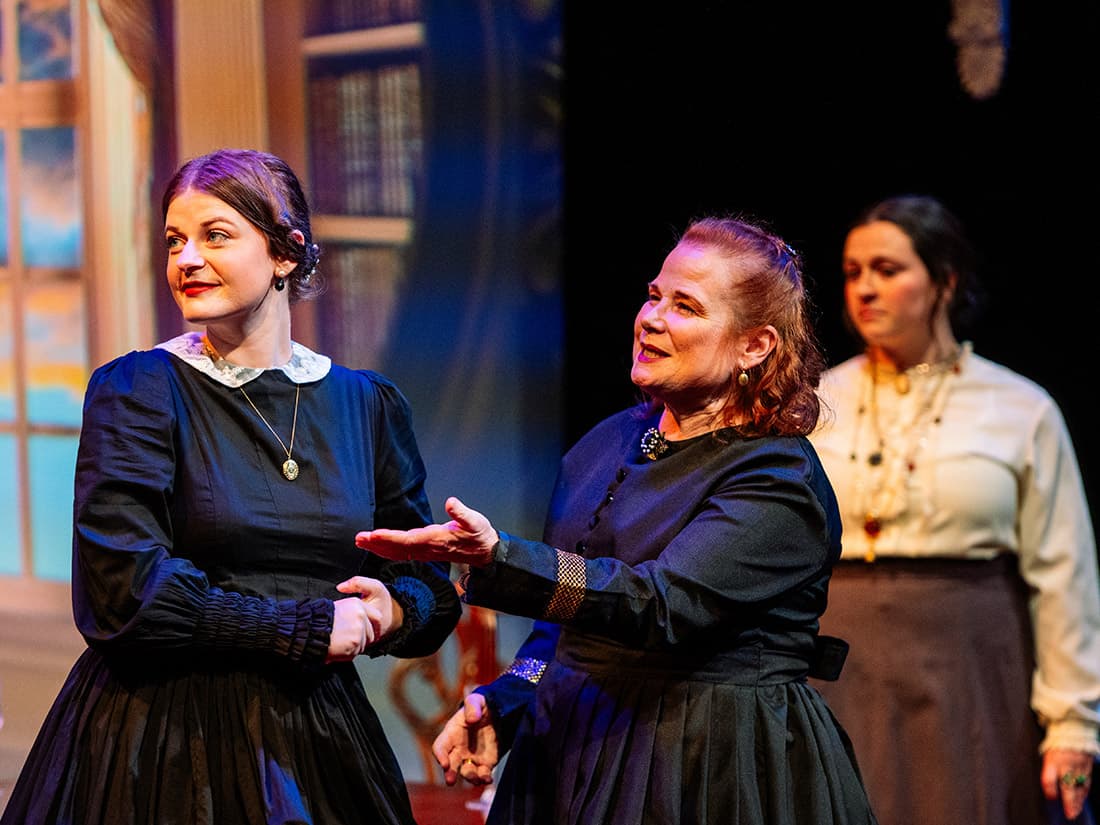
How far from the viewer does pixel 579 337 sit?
4.67 meters

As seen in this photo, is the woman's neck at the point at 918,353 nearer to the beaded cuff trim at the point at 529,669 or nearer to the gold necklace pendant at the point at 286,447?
the beaded cuff trim at the point at 529,669

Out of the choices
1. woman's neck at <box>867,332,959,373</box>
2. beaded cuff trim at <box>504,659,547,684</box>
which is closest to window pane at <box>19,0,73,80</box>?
woman's neck at <box>867,332,959,373</box>

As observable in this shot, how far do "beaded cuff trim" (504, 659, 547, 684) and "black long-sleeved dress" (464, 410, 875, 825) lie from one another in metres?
0.07

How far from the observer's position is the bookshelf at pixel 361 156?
439cm

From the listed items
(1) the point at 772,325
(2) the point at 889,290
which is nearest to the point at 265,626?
(1) the point at 772,325

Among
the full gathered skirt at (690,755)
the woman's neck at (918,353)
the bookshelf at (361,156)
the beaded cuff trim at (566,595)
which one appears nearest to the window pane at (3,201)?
the bookshelf at (361,156)

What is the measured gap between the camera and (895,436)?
3406 millimetres

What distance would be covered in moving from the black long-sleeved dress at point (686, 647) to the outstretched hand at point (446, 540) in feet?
0.13

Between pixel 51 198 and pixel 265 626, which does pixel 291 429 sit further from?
pixel 51 198

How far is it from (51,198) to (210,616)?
2.53 metres

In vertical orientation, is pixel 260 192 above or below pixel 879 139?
below

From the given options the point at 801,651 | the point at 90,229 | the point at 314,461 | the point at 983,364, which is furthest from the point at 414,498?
the point at 90,229

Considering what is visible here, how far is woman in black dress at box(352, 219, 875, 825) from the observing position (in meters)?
2.05

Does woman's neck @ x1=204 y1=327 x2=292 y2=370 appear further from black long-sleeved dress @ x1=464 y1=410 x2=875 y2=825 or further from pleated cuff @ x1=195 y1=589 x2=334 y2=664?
black long-sleeved dress @ x1=464 y1=410 x2=875 y2=825
